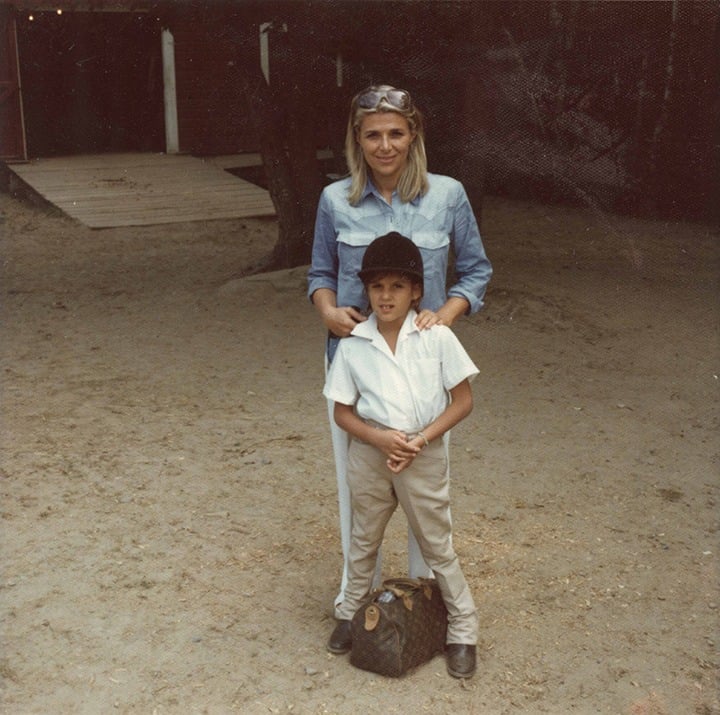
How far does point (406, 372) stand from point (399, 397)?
0.08 m

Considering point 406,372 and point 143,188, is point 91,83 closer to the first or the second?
point 143,188

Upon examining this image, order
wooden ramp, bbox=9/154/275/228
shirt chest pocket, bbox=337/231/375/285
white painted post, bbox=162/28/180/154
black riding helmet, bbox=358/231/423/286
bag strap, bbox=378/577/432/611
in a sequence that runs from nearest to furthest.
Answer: black riding helmet, bbox=358/231/423/286 < shirt chest pocket, bbox=337/231/375/285 < bag strap, bbox=378/577/432/611 < wooden ramp, bbox=9/154/275/228 < white painted post, bbox=162/28/180/154

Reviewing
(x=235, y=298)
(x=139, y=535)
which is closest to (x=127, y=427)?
(x=139, y=535)

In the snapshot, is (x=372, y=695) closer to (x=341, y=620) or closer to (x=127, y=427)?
(x=341, y=620)

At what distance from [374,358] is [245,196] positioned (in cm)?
1065

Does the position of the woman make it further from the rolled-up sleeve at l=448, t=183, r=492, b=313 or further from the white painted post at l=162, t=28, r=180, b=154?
the white painted post at l=162, t=28, r=180, b=154

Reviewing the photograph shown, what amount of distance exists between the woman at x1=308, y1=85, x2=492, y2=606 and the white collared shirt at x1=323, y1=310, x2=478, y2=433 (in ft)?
0.21

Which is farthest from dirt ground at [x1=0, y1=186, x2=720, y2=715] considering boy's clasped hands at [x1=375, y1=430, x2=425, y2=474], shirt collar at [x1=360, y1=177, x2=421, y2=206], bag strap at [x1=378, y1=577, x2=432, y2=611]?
shirt collar at [x1=360, y1=177, x2=421, y2=206]

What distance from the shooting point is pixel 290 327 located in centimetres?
789

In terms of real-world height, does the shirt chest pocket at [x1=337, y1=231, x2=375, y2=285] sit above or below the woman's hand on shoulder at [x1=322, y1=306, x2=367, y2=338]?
above

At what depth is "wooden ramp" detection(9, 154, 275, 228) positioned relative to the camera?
12.5m

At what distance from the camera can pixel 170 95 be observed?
16234mm

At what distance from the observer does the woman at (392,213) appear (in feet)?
10.7

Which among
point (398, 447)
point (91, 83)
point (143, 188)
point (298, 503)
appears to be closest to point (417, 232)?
point (398, 447)
